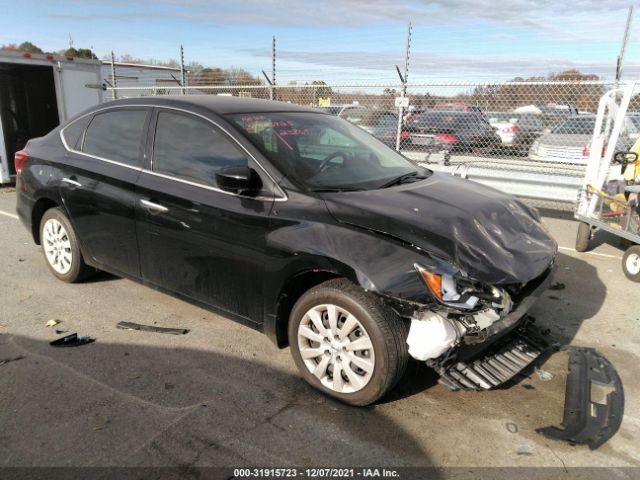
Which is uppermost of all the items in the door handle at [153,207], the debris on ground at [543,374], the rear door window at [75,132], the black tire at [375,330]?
the rear door window at [75,132]

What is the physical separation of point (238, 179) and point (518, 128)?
28.5ft

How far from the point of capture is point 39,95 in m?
10.2

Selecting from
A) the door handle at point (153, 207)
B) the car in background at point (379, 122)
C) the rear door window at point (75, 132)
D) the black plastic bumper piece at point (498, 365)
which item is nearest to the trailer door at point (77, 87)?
the car in background at point (379, 122)

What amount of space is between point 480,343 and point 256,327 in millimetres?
1426

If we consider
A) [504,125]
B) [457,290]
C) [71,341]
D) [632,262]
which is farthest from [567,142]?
[71,341]

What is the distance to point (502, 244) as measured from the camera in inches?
122

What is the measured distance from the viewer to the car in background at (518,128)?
9.80 m

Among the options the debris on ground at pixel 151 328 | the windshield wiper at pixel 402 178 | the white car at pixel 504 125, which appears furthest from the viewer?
the white car at pixel 504 125

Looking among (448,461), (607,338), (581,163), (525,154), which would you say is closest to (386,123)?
(525,154)

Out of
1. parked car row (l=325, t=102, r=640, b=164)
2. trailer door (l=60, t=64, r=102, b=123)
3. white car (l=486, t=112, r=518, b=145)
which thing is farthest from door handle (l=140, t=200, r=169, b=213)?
white car (l=486, t=112, r=518, b=145)

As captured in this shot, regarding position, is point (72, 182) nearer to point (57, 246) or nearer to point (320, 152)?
point (57, 246)

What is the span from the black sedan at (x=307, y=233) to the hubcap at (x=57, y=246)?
20 cm

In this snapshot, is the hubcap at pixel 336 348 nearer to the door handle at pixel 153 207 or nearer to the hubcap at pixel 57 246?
the door handle at pixel 153 207

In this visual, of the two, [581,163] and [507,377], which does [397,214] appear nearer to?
[507,377]
